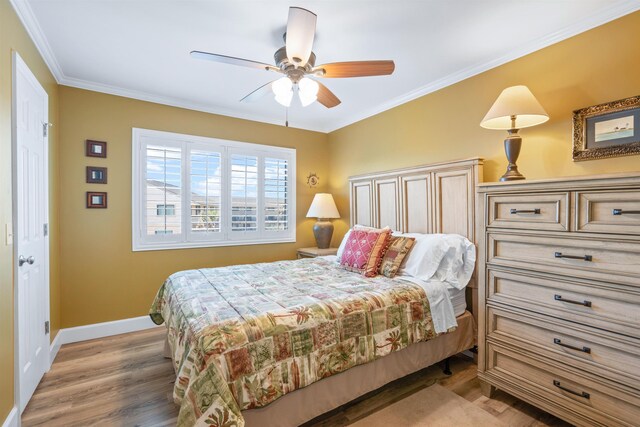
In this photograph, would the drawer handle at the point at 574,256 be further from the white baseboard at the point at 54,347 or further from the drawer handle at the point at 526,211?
the white baseboard at the point at 54,347

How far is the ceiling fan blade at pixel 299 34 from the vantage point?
158 centimetres

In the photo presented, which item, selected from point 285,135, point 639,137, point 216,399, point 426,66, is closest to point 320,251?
point 285,135

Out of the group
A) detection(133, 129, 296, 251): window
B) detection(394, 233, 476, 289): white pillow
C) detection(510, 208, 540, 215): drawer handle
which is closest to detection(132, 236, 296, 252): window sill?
detection(133, 129, 296, 251): window

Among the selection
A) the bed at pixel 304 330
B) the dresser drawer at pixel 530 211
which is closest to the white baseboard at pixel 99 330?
the bed at pixel 304 330

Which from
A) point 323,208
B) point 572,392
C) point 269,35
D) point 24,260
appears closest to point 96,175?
point 24,260

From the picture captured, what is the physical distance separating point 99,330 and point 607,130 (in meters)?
4.85

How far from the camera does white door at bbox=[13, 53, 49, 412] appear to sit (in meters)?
1.91

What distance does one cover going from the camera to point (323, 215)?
4.14m

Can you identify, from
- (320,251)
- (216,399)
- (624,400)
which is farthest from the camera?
(320,251)

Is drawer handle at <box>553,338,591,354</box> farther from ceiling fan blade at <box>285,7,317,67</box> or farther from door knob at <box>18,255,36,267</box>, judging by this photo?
door knob at <box>18,255,36,267</box>

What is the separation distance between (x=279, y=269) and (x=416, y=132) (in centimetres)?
216

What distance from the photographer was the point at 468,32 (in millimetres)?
2236

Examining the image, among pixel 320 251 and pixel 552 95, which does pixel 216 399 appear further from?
pixel 552 95

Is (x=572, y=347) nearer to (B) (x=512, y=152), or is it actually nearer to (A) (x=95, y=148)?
(B) (x=512, y=152)
